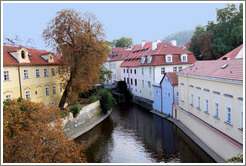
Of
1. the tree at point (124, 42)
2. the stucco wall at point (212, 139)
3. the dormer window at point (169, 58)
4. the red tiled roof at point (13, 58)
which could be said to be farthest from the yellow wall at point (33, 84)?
the tree at point (124, 42)

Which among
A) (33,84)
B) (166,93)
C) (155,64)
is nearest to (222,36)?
(155,64)

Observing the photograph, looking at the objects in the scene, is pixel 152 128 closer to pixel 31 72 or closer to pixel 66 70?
pixel 66 70

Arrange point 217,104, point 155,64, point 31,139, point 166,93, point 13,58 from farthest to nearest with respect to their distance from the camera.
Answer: point 155,64 < point 166,93 < point 13,58 < point 217,104 < point 31,139

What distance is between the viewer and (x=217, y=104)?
46.2ft

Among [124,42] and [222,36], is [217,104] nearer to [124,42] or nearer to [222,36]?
[222,36]

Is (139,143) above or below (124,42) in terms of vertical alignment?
below

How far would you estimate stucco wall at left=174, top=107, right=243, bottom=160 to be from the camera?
11930 millimetres

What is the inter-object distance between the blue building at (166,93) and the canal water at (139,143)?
1472 millimetres

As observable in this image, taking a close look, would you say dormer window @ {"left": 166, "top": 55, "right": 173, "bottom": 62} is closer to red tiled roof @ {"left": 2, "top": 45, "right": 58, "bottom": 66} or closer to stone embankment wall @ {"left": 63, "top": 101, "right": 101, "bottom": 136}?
stone embankment wall @ {"left": 63, "top": 101, "right": 101, "bottom": 136}

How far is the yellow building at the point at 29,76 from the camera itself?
19.9 m

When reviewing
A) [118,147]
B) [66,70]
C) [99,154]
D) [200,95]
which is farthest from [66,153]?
[66,70]

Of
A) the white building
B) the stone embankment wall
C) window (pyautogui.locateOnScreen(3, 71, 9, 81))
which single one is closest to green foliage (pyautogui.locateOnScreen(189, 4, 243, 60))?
the white building

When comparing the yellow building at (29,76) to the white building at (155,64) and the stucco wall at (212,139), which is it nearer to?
the white building at (155,64)

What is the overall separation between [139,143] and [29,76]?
12.5 meters
